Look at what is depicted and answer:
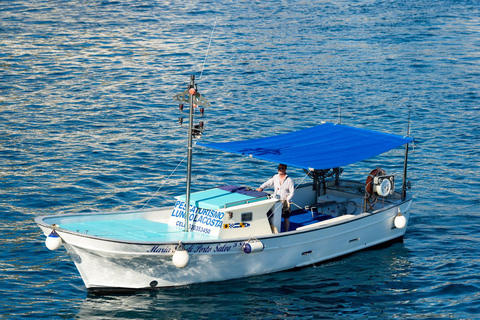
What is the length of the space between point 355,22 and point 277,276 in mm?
40406

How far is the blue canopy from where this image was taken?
20953mm

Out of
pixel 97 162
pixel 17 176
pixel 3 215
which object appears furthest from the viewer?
pixel 97 162

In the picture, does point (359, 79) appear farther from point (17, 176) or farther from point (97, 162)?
point (17, 176)

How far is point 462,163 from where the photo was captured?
103ft

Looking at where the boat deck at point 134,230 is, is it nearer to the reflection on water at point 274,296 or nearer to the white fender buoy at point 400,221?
the reflection on water at point 274,296

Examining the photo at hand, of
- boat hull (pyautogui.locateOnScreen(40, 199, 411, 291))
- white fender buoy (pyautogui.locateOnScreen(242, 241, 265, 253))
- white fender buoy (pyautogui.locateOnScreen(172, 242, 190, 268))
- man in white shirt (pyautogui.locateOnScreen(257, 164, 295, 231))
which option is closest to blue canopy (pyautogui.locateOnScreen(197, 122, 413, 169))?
man in white shirt (pyautogui.locateOnScreen(257, 164, 295, 231))

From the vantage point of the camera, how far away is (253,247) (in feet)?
63.3

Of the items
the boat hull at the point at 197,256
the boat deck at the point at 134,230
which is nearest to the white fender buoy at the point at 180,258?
the boat hull at the point at 197,256

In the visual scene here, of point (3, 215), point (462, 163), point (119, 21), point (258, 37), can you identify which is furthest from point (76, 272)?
point (119, 21)

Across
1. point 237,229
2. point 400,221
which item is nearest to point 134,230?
point 237,229

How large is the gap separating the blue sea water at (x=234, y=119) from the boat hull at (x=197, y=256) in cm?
37

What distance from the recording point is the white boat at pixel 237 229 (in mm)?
18547

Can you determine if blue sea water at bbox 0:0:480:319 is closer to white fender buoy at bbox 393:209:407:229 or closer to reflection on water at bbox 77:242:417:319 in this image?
reflection on water at bbox 77:242:417:319

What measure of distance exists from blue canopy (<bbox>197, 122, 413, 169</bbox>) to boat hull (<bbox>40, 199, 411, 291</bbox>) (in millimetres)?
1780
